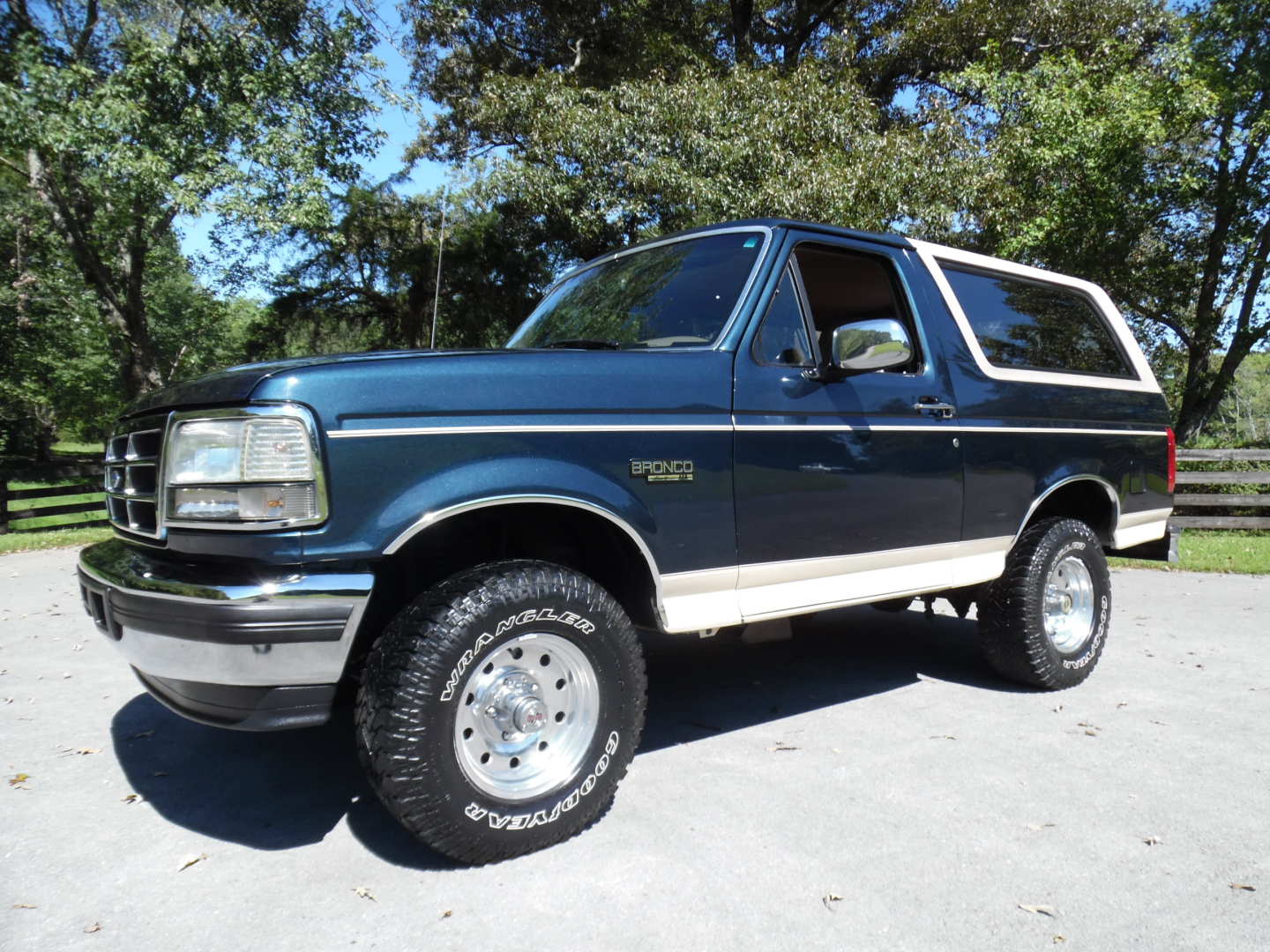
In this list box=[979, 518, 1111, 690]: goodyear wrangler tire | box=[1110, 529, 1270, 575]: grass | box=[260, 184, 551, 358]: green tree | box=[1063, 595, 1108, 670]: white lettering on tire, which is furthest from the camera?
box=[260, 184, 551, 358]: green tree

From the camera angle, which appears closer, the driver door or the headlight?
the headlight

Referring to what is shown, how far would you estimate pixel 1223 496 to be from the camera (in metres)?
11.4

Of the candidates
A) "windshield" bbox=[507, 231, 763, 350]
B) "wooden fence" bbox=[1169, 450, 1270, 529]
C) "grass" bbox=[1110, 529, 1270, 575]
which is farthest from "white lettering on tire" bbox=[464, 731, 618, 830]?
"wooden fence" bbox=[1169, 450, 1270, 529]

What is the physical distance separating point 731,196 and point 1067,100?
675 cm

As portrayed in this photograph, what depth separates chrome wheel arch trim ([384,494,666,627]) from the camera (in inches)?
105

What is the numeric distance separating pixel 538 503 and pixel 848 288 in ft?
7.33

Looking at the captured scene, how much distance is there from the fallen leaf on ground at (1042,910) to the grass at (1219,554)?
7884mm

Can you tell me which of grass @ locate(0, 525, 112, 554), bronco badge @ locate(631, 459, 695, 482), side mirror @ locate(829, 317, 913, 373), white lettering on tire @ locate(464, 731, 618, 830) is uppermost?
side mirror @ locate(829, 317, 913, 373)

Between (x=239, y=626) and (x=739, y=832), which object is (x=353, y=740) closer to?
(x=239, y=626)

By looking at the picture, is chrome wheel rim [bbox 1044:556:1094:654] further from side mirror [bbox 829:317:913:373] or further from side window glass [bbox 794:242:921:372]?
side mirror [bbox 829:317:913:373]

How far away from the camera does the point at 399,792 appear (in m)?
2.62

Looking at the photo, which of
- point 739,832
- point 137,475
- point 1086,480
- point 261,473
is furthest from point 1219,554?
point 137,475

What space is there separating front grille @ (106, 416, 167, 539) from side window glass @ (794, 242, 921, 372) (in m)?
2.61

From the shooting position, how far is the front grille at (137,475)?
9.52 feet
